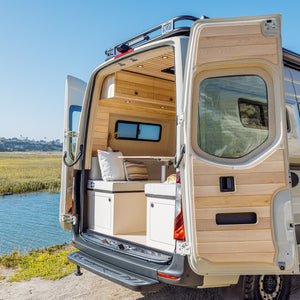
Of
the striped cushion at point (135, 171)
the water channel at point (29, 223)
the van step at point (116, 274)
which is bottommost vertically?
the water channel at point (29, 223)

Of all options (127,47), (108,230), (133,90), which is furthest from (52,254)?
(127,47)

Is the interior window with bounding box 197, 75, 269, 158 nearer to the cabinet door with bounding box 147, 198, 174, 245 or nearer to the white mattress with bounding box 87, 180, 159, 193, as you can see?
the cabinet door with bounding box 147, 198, 174, 245

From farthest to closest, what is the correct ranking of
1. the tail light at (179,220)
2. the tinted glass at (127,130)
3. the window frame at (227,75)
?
the tinted glass at (127,130)
the tail light at (179,220)
the window frame at (227,75)

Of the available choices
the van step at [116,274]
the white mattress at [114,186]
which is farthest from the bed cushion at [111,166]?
the van step at [116,274]

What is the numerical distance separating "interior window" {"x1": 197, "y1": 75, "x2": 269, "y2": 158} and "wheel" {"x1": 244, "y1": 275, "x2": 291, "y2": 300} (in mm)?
1150

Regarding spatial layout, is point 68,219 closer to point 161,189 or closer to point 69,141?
point 69,141

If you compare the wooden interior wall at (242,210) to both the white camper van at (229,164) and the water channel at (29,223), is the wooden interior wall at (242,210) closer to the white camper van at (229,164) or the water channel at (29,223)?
the white camper van at (229,164)

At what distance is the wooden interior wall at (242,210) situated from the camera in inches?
105

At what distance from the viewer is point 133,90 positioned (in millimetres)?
5156

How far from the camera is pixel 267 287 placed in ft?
11.3

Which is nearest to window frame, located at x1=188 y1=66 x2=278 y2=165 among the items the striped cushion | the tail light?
the tail light

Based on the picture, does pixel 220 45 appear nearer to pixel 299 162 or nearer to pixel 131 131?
pixel 299 162

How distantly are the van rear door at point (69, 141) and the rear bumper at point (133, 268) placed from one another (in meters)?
0.75

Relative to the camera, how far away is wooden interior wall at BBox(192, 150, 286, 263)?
8.73 feet
